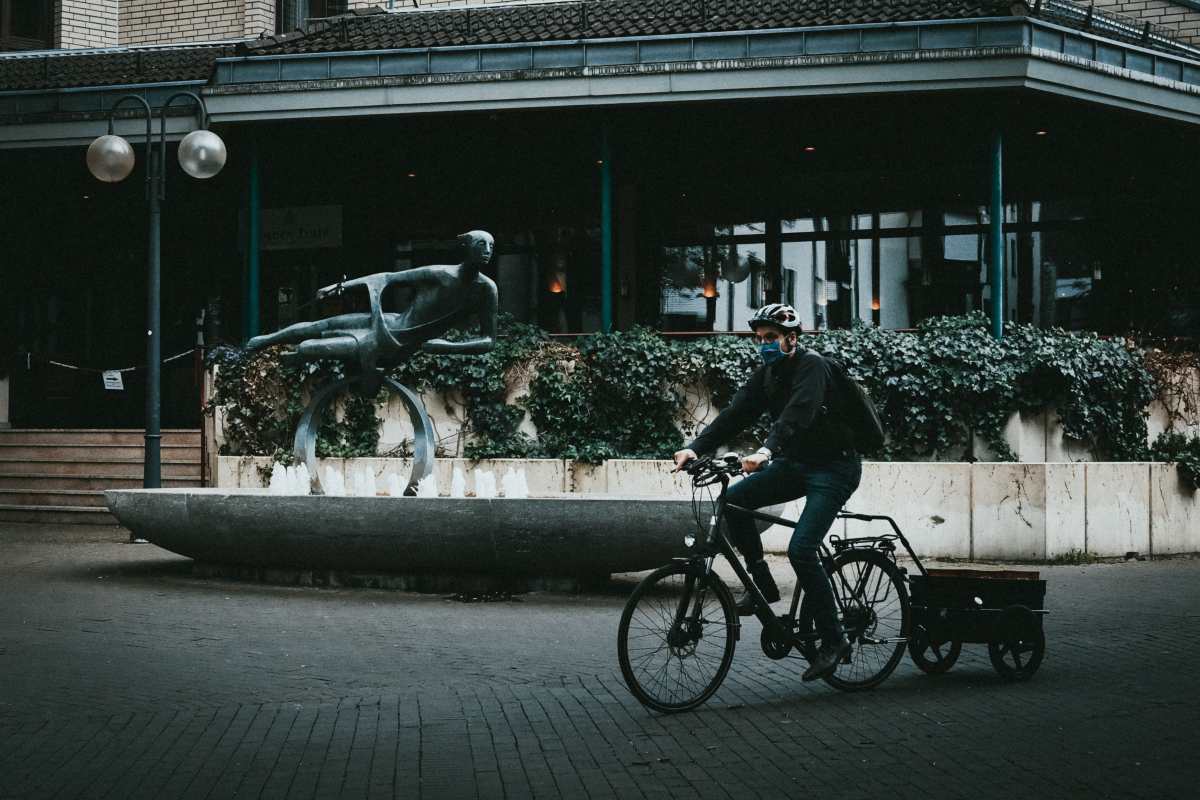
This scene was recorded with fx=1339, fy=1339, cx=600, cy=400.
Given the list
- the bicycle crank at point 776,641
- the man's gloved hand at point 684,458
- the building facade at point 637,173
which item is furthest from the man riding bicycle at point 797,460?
the building facade at point 637,173

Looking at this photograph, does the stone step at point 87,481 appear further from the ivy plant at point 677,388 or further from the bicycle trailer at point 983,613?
the bicycle trailer at point 983,613

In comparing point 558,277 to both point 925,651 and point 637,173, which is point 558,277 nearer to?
point 637,173

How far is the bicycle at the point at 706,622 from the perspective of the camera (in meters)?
6.37

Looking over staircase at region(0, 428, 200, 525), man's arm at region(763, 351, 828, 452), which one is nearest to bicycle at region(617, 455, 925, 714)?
man's arm at region(763, 351, 828, 452)

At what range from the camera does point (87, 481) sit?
55.4 feet

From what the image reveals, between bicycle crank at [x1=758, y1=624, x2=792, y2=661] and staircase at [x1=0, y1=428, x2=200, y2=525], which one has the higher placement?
staircase at [x1=0, y1=428, x2=200, y2=525]

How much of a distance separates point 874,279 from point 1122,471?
18.8ft

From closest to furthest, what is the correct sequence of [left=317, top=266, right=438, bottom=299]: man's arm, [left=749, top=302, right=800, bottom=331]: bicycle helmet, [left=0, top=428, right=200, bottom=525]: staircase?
[left=749, top=302, right=800, bottom=331]: bicycle helmet, [left=317, top=266, right=438, bottom=299]: man's arm, [left=0, top=428, right=200, bottom=525]: staircase

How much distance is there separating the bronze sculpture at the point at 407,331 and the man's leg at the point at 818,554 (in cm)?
510

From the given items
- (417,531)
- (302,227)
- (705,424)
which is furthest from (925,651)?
(302,227)

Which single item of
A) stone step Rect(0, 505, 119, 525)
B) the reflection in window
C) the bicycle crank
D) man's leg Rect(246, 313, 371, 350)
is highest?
the reflection in window

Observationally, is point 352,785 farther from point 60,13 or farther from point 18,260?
point 60,13

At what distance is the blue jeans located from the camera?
22.1ft

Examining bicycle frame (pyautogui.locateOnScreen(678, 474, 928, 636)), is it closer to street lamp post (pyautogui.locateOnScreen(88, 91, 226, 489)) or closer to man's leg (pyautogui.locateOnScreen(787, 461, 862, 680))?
man's leg (pyautogui.locateOnScreen(787, 461, 862, 680))
